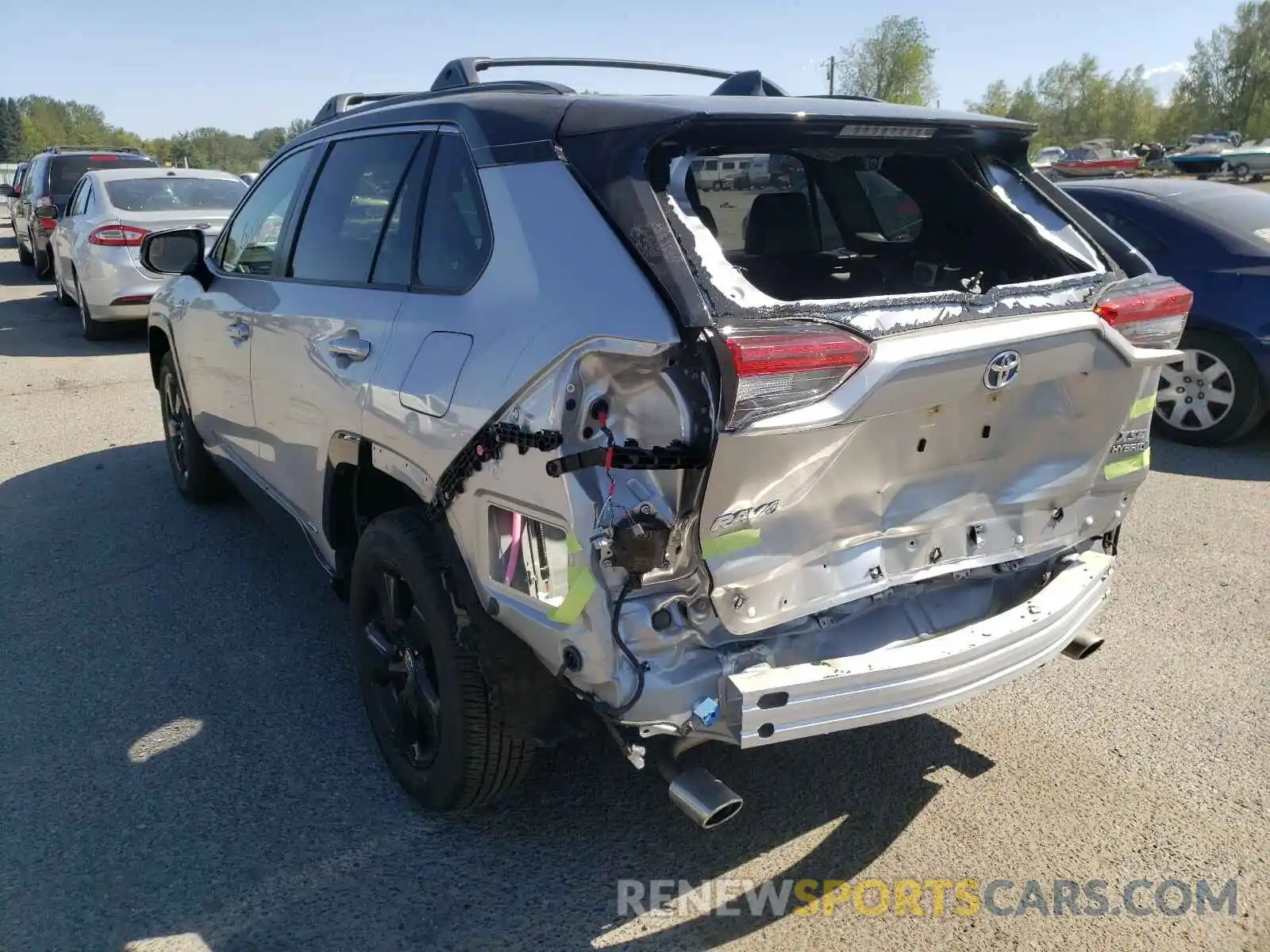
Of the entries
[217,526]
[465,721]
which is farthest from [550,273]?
[217,526]

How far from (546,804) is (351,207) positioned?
82.8 inches

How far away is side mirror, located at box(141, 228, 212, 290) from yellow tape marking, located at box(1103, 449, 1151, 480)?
3831 mm

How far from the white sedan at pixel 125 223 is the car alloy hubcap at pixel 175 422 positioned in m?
4.50

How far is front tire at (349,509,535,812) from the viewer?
2.71 m

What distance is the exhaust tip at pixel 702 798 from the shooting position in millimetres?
2363

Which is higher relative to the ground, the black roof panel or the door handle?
the black roof panel

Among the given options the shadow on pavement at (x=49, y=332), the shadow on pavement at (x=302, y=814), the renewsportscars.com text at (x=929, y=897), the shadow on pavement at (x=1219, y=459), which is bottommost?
the shadow on pavement at (x=1219, y=459)

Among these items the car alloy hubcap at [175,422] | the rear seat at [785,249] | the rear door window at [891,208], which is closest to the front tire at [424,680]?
the rear seat at [785,249]

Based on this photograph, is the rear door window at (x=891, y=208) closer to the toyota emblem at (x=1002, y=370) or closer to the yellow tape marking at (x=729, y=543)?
the toyota emblem at (x=1002, y=370)

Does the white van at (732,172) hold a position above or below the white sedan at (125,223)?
above

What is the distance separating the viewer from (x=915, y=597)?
108 inches

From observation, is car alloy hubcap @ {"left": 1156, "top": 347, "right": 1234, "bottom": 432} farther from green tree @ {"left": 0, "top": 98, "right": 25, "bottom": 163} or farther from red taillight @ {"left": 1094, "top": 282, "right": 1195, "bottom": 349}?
green tree @ {"left": 0, "top": 98, "right": 25, "bottom": 163}

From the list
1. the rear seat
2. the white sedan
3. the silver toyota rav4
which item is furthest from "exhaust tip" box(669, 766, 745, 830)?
the white sedan

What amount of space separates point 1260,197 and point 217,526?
7.14 meters
